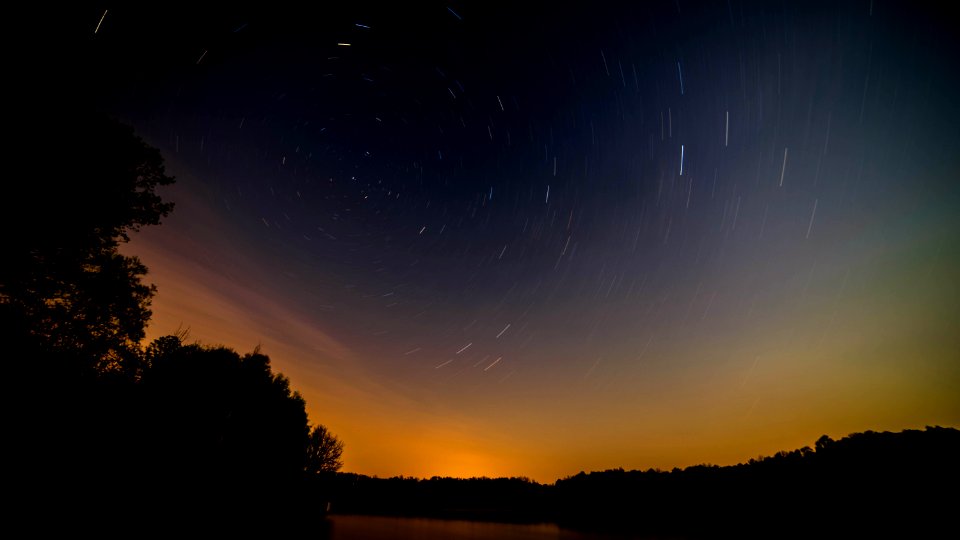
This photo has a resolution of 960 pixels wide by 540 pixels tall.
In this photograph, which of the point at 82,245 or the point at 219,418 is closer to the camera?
the point at 82,245

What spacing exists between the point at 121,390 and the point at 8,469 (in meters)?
4.43

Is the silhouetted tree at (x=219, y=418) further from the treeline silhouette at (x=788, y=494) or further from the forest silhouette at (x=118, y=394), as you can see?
the treeline silhouette at (x=788, y=494)

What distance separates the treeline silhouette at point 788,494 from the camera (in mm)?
46250

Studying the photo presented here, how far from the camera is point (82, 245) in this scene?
10.9 m

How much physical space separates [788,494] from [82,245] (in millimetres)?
92160

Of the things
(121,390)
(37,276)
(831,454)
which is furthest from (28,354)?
(831,454)

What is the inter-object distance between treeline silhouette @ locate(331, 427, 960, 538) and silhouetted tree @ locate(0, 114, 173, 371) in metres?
63.6

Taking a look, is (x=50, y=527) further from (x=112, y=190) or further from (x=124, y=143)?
(x=124, y=143)

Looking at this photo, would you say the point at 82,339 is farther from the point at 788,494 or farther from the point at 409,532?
the point at 788,494

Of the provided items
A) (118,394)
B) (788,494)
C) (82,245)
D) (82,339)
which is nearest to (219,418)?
(118,394)

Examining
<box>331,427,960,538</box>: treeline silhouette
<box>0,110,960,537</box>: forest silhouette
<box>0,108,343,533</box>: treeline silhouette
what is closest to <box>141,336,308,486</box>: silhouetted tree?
<box>0,110,960,537</box>: forest silhouette

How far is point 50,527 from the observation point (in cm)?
980

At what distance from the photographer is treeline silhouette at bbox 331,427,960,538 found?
46.2m

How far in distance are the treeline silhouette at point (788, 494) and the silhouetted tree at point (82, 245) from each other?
6358 centimetres
